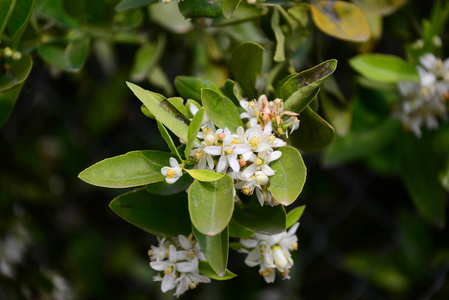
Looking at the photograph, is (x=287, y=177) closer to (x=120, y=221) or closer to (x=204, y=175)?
(x=204, y=175)

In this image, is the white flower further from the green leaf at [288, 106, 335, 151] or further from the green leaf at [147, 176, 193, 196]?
the green leaf at [288, 106, 335, 151]

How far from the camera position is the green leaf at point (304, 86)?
675 millimetres

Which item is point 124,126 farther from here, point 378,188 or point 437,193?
point 437,193

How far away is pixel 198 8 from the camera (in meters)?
0.76

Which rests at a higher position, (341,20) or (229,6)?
(229,6)

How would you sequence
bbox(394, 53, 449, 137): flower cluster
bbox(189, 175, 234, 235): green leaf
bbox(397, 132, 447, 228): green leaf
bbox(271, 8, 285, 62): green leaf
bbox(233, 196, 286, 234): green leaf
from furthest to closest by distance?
bbox(397, 132, 447, 228): green leaf
bbox(394, 53, 449, 137): flower cluster
bbox(271, 8, 285, 62): green leaf
bbox(233, 196, 286, 234): green leaf
bbox(189, 175, 234, 235): green leaf

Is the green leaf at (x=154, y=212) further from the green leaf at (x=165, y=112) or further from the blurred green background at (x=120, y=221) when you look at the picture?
the blurred green background at (x=120, y=221)

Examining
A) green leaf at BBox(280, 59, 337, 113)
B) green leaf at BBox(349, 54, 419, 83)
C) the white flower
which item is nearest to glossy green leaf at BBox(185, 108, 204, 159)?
the white flower

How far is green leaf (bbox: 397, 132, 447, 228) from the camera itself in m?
1.13

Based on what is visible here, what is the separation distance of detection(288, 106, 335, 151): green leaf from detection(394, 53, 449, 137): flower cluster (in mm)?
396

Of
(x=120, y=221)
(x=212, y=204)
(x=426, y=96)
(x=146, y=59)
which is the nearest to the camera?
(x=212, y=204)

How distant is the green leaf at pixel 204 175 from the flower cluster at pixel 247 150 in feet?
0.05

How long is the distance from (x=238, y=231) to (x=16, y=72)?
19.6 inches

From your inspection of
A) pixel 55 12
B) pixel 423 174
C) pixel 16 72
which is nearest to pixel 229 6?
pixel 16 72
